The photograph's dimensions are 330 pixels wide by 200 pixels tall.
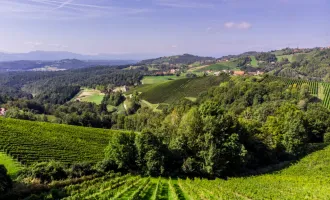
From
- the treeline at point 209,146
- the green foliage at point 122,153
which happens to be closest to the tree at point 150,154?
the treeline at point 209,146

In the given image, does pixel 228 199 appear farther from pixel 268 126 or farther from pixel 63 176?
pixel 268 126

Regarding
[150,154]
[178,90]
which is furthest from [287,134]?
[178,90]

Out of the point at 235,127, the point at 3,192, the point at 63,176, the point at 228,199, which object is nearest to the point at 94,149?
the point at 63,176

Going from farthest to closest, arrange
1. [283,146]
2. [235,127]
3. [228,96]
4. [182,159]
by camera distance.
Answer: [228,96], [283,146], [235,127], [182,159]

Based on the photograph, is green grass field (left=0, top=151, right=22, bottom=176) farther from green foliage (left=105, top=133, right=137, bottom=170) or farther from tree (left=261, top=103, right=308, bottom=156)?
tree (left=261, top=103, right=308, bottom=156)

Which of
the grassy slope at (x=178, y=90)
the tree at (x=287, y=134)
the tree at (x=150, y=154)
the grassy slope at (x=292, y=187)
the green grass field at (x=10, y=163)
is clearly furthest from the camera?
the grassy slope at (x=178, y=90)

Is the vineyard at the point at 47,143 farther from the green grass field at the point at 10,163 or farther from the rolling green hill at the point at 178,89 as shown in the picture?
the rolling green hill at the point at 178,89
